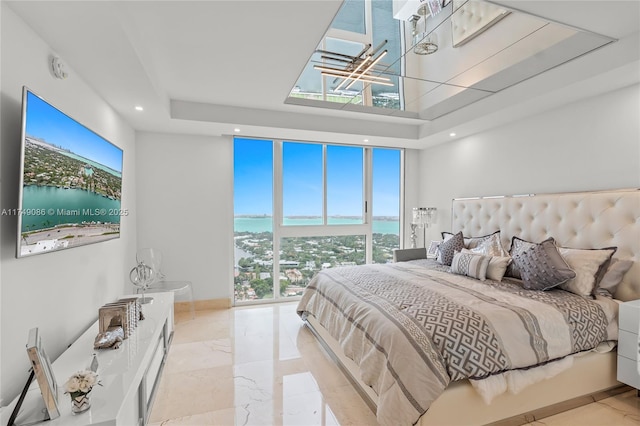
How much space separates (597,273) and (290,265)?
3419 millimetres

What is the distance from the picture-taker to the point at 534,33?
2.40 metres

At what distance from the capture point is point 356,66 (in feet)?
8.97

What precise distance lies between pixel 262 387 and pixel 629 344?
2596 millimetres

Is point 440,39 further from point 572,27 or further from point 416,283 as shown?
point 416,283

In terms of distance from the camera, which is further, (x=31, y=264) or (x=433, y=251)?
(x=433, y=251)

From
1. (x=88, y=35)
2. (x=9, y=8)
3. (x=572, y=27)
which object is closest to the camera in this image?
(x=9, y=8)

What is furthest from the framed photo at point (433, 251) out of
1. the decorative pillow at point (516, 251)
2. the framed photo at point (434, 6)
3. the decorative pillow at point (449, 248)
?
the framed photo at point (434, 6)

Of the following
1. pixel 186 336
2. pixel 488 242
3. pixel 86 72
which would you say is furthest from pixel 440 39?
pixel 186 336

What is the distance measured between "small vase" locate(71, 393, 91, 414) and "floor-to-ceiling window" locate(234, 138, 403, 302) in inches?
119

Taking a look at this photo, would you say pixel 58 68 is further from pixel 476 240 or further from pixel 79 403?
pixel 476 240

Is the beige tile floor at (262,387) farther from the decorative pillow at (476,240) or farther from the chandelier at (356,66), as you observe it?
the chandelier at (356,66)

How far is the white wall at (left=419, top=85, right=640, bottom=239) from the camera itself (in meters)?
2.55

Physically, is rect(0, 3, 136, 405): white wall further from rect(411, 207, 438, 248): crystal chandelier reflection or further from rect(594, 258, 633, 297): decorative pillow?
rect(411, 207, 438, 248): crystal chandelier reflection

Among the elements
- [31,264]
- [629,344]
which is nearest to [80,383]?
[31,264]
